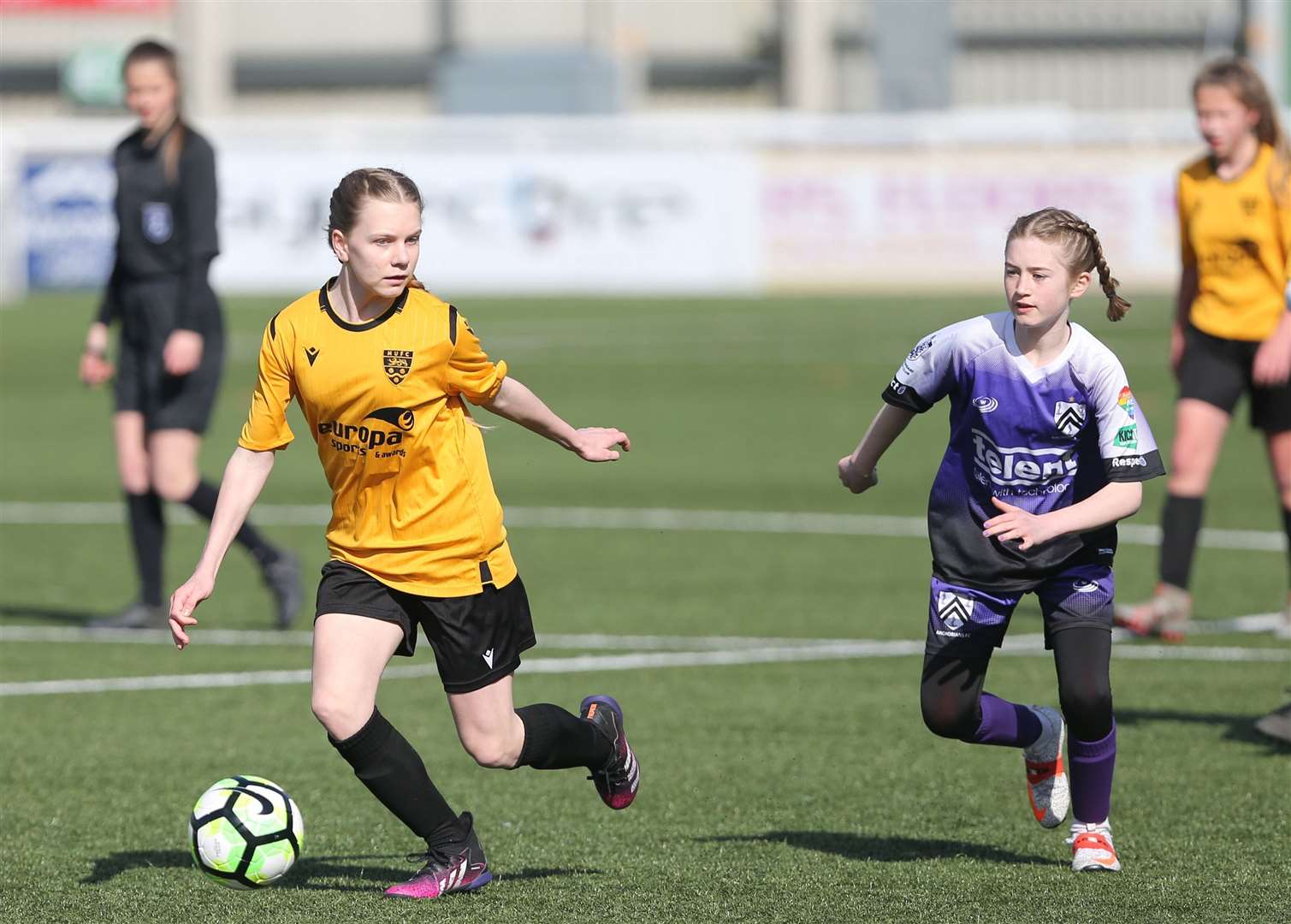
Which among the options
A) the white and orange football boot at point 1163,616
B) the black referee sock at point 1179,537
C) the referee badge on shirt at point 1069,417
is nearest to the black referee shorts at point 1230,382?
the black referee sock at point 1179,537

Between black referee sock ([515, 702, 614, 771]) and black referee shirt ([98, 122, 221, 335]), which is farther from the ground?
black referee shirt ([98, 122, 221, 335])

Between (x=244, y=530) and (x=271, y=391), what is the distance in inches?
149

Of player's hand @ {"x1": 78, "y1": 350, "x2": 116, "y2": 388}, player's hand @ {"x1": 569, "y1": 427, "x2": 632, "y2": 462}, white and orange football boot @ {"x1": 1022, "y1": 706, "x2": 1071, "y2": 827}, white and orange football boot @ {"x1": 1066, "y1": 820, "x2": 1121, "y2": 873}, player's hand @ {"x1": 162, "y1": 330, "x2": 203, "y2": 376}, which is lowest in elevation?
white and orange football boot @ {"x1": 1066, "y1": 820, "x2": 1121, "y2": 873}

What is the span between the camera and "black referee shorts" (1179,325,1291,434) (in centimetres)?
796

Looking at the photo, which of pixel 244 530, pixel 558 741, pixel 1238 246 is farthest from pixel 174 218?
pixel 1238 246

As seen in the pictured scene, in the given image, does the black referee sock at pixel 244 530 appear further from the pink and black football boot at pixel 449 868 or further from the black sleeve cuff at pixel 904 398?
the black sleeve cuff at pixel 904 398

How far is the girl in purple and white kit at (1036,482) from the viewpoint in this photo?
4.82 m

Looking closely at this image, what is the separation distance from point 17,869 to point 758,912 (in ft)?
6.28

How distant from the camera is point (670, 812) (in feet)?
19.0

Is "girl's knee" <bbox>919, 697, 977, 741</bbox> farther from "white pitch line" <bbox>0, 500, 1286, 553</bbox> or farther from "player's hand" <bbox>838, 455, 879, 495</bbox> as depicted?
"white pitch line" <bbox>0, 500, 1286, 553</bbox>

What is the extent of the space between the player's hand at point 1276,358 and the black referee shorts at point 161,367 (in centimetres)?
420

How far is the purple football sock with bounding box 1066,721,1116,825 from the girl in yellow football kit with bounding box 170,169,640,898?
1429 millimetres

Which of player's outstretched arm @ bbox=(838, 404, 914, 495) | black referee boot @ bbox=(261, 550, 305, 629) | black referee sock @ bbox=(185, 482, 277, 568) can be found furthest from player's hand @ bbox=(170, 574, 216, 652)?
black referee boot @ bbox=(261, 550, 305, 629)

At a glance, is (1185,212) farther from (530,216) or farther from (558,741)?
(530,216)
